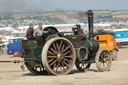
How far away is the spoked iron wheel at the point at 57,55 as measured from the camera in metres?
10.1

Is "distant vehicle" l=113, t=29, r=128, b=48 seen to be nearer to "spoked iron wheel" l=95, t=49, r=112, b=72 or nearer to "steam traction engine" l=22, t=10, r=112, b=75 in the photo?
"spoked iron wheel" l=95, t=49, r=112, b=72

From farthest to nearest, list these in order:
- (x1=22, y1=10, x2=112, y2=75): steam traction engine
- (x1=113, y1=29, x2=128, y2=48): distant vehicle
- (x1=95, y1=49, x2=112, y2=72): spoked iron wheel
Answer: (x1=113, y1=29, x2=128, y2=48): distant vehicle
(x1=95, y1=49, x2=112, y2=72): spoked iron wheel
(x1=22, y1=10, x2=112, y2=75): steam traction engine

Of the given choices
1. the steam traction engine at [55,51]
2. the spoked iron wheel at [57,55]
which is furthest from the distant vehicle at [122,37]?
the spoked iron wheel at [57,55]

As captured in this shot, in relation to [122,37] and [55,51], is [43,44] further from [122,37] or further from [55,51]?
[122,37]

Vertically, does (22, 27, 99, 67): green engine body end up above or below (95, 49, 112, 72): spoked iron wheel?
above

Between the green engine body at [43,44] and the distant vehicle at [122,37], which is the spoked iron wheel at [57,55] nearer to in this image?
the green engine body at [43,44]

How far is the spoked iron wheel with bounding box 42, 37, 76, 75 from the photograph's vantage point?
10094mm

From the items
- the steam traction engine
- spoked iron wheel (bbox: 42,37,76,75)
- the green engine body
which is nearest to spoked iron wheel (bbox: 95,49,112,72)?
the steam traction engine

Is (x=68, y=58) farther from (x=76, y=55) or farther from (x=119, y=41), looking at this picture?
(x=119, y=41)

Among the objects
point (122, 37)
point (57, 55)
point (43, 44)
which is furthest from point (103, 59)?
point (122, 37)

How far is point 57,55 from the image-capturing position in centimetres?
1043

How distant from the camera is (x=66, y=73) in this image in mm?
10664

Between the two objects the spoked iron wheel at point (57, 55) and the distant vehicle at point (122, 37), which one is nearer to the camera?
the spoked iron wheel at point (57, 55)

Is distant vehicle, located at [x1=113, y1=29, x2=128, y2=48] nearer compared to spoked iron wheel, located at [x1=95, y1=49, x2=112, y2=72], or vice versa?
spoked iron wheel, located at [x1=95, y1=49, x2=112, y2=72]
